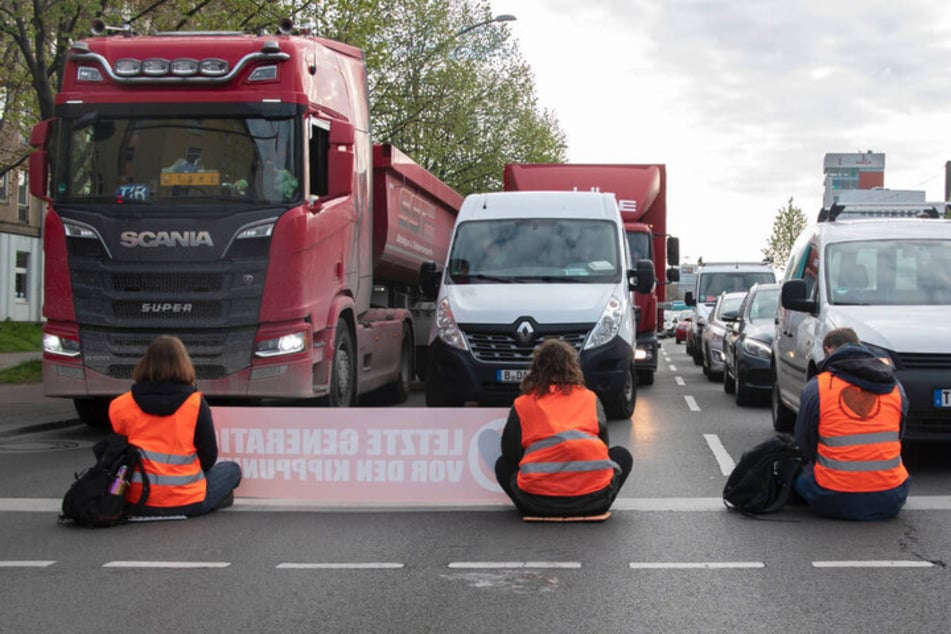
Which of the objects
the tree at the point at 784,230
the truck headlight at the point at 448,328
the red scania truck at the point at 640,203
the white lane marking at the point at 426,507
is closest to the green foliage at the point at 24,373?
Answer: the red scania truck at the point at 640,203

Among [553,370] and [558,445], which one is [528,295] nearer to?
[553,370]

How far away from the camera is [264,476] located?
30.6ft

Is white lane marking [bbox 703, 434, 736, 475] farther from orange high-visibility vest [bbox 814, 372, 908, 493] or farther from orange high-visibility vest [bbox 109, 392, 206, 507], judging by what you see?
orange high-visibility vest [bbox 109, 392, 206, 507]

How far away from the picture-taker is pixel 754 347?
56.1 feet

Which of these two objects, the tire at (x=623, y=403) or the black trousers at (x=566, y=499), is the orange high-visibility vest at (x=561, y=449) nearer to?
the black trousers at (x=566, y=499)

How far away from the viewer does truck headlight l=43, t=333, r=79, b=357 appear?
41.3 feet

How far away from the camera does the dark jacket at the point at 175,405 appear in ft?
27.4

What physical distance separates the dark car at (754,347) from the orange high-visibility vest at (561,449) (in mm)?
8732

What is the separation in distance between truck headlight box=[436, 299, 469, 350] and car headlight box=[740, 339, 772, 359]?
16.4ft

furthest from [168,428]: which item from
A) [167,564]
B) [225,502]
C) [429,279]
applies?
[429,279]

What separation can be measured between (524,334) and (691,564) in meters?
6.65

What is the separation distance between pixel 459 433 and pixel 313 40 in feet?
20.0

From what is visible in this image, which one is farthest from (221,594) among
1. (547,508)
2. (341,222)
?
(341,222)

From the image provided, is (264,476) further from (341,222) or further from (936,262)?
(936,262)
